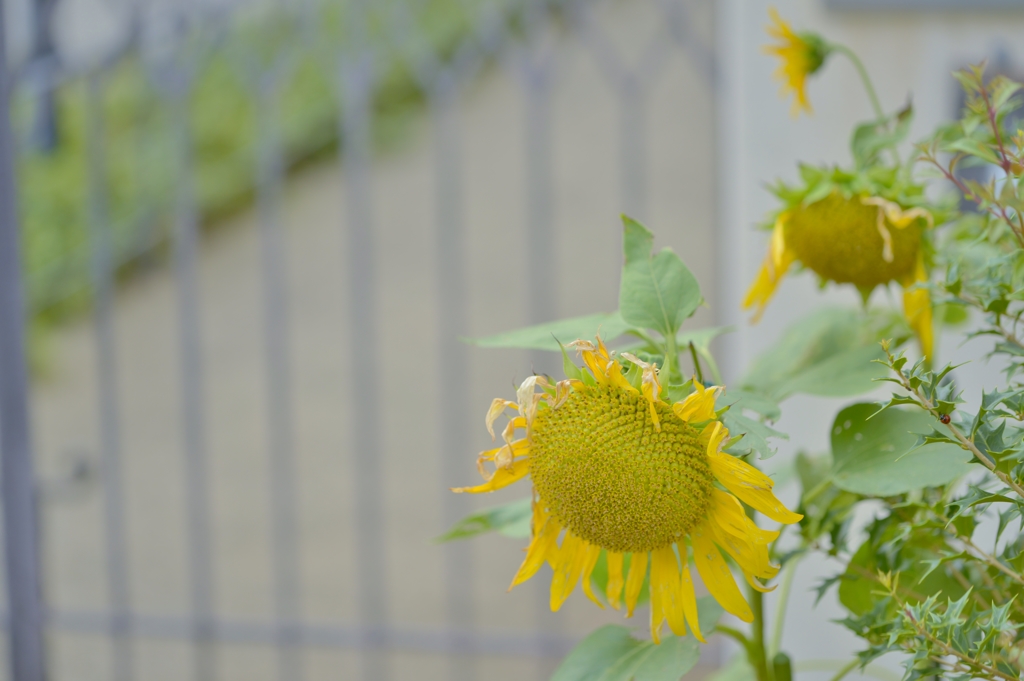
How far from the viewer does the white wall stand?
0.72 meters

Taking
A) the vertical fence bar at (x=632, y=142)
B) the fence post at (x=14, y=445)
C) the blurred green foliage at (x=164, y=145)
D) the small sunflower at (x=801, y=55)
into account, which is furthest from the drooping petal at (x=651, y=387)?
the blurred green foliage at (x=164, y=145)

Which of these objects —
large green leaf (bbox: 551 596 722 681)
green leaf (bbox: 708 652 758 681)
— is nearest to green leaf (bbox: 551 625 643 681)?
large green leaf (bbox: 551 596 722 681)

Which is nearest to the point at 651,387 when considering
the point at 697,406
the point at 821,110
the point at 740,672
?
the point at 697,406

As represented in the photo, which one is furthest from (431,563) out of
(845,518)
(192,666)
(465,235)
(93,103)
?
(845,518)

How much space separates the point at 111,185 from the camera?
1.92 m

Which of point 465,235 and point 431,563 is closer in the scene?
point 431,563

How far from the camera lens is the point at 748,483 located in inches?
9.9

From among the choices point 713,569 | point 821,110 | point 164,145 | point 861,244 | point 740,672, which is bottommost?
point 740,672

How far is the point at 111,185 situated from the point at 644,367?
1956mm

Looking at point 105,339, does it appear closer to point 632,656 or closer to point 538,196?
point 538,196

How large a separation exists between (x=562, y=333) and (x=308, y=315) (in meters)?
1.67

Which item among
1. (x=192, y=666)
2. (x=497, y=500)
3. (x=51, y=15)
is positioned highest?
(x=51, y=15)

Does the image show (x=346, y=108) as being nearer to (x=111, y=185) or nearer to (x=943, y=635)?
(x=111, y=185)

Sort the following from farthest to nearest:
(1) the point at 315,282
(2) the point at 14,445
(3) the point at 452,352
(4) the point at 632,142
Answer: (1) the point at 315,282
(3) the point at 452,352
(4) the point at 632,142
(2) the point at 14,445
